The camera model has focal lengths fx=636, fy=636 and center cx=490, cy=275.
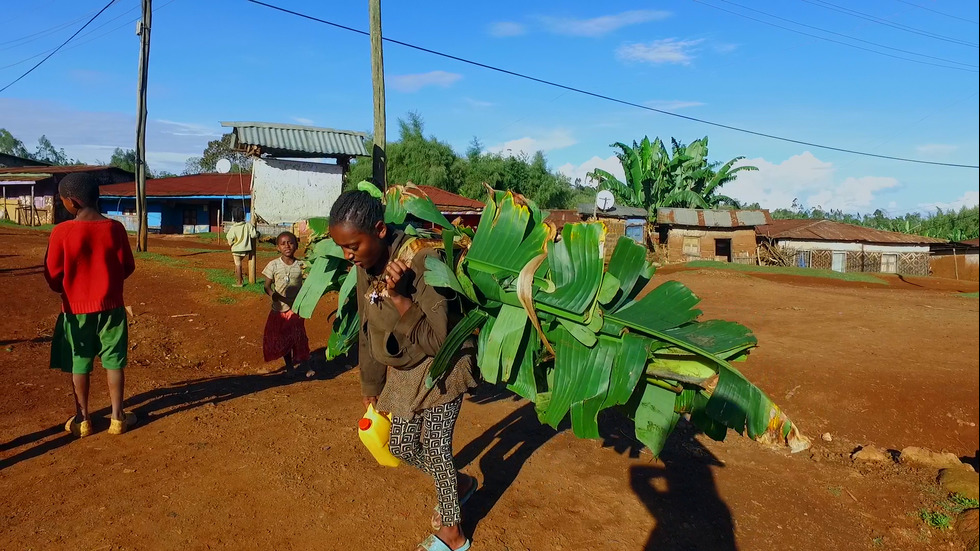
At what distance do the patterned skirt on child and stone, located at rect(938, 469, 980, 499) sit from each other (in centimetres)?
537

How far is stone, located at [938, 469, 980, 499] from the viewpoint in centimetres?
405

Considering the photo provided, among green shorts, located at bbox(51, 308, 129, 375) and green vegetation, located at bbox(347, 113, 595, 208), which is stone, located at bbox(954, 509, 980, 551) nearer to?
green shorts, located at bbox(51, 308, 129, 375)

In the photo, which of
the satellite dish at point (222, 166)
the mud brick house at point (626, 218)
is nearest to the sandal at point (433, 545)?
the satellite dish at point (222, 166)

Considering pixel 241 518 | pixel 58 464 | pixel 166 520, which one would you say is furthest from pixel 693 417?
pixel 58 464

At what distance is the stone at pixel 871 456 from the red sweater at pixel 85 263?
5.33 meters

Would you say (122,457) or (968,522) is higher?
(122,457)

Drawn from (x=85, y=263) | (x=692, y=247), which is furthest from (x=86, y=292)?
(x=692, y=247)

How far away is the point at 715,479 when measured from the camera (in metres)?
4.07

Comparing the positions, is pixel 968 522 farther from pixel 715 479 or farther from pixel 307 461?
pixel 307 461

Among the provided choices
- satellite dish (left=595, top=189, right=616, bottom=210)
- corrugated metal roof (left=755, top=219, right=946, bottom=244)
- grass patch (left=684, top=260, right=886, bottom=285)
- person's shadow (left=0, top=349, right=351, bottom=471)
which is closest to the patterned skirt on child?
person's shadow (left=0, top=349, right=351, bottom=471)

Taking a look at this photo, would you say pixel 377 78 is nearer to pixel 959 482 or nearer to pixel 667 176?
pixel 959 482

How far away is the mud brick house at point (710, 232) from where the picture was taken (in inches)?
1052

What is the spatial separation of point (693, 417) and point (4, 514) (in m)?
3.41

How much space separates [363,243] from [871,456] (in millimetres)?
4120
